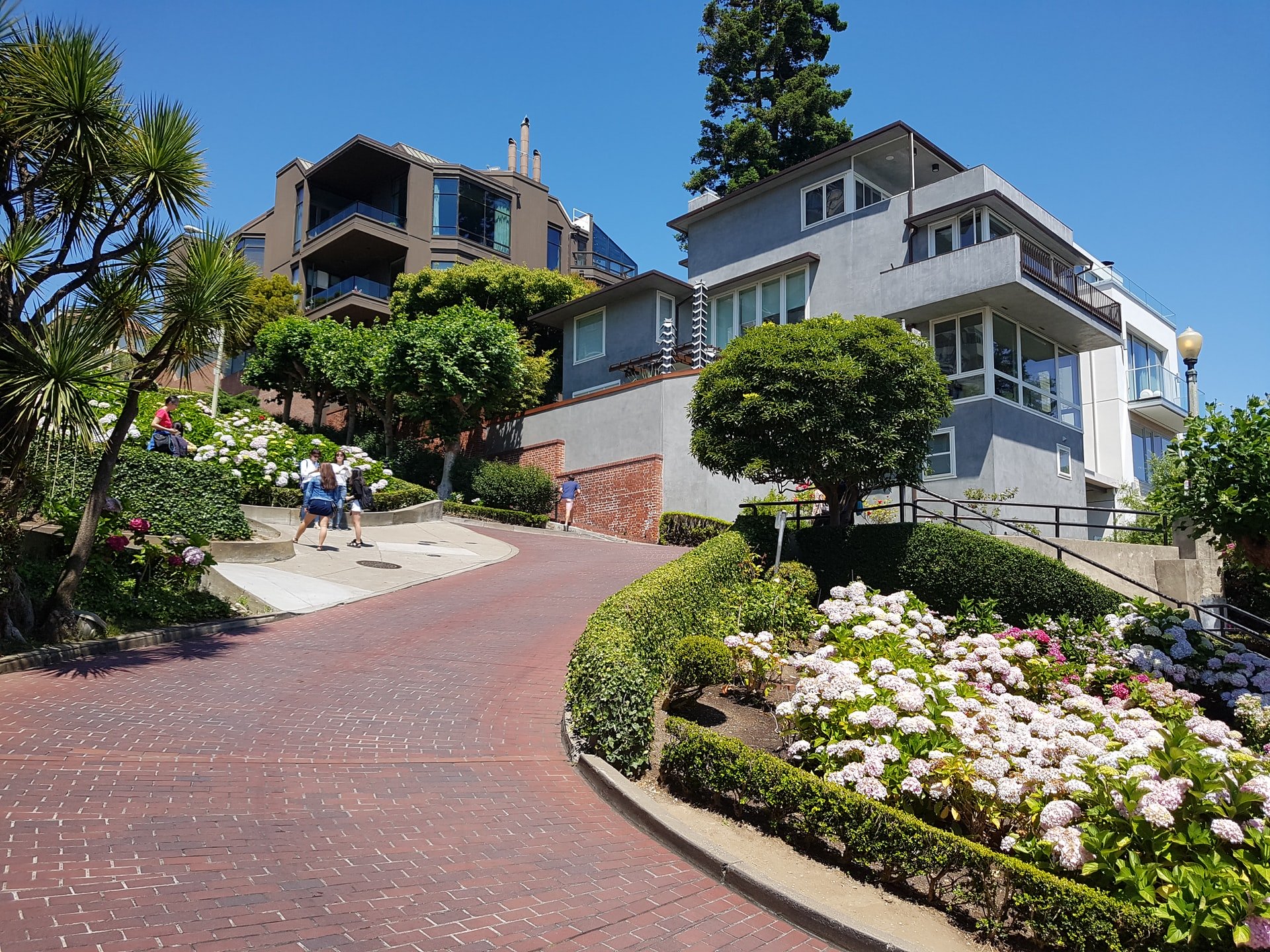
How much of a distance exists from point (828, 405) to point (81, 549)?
9563 millimetres

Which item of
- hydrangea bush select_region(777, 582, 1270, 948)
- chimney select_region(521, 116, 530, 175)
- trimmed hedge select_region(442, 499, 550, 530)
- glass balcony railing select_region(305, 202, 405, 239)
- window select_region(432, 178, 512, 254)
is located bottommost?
hydrangea bush select_region(777, 582, 1270, 948)

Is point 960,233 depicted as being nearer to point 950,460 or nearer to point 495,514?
point 950,460

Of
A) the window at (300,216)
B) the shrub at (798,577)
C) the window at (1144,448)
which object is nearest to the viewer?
the shrub at (798,577)

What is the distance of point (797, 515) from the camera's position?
14.5 m

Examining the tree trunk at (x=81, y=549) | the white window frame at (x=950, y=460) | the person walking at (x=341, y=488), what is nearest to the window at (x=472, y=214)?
the person walking at (x=341, y=488)

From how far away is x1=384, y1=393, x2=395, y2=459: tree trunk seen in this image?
30.8m

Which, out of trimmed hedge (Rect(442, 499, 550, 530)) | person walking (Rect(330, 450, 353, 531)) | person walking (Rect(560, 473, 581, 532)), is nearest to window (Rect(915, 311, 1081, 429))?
person walking (Rect(560, 473, 581, 532))

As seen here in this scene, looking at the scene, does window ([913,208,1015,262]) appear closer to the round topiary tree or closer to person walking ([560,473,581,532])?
person walking ([560,473,581,532])

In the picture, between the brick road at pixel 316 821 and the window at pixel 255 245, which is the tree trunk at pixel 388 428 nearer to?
the brick road at pixel 316 821

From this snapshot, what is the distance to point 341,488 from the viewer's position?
18.3m

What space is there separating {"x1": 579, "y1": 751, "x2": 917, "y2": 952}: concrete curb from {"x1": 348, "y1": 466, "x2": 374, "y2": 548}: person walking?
1182 cm

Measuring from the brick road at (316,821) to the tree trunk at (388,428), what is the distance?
68.8 ft

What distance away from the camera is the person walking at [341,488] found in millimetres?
17984

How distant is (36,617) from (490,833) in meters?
6.93
